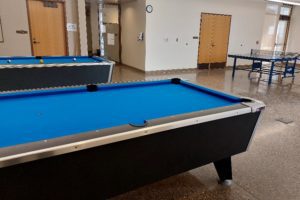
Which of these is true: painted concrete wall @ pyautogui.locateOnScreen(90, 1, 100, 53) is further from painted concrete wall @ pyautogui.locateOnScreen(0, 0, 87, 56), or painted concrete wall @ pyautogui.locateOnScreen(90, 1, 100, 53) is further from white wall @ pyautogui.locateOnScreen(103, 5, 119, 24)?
painted concrete wall @ pyautogui.locateOnScreen(0, 0, 87, 56)

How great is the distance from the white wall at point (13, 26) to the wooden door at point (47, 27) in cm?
20

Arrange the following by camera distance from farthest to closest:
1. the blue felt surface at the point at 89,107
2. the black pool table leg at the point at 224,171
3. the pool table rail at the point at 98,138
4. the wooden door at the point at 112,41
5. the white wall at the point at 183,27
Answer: the wooden door at the point at 112,41, the white wall at the point at 183,27, the black pool table leg at the point at 224,171, the blue felt surface at the point at 89,107, the pool table rail at the point at 98,138

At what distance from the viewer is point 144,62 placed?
736 centimetres

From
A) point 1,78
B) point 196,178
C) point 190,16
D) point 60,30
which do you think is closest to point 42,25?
point 60,30

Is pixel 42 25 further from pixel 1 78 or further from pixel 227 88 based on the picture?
pixel 227 88

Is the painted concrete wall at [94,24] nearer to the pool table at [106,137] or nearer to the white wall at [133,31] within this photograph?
the white wall at [133,31]

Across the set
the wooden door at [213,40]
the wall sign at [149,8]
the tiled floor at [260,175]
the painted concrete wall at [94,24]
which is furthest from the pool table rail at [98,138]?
the painted concrete wall at [94,24]

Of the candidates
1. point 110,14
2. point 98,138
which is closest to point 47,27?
point 110,14

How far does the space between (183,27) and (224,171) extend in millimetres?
6395

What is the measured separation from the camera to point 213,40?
27.8 ft

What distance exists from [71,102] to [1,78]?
6.13 ft

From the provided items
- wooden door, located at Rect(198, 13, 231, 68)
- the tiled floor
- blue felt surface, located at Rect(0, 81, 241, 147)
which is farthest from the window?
blue felt surface, located at Rect(0, 81, 241, 147)

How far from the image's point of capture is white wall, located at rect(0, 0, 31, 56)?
5457 mm

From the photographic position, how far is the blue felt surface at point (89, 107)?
1237 mm
